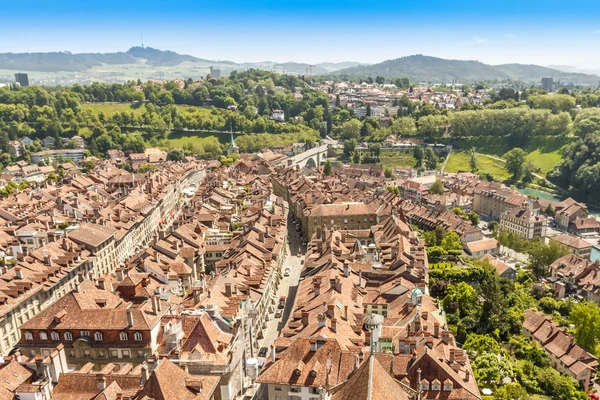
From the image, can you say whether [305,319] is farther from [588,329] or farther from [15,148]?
[15,148]

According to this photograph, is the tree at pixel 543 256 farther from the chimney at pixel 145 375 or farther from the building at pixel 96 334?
the chimney at pixel 145 375

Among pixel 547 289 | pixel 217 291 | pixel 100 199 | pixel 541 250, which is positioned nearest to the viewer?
pixel 217 291

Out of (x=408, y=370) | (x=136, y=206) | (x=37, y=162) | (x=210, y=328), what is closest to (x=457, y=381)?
(x=408, y=370)

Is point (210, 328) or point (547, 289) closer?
point (210, 328)

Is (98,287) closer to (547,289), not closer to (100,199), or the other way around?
(100,199)

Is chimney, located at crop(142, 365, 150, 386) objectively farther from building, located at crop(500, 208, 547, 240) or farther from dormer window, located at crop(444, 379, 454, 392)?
building, located at crop(500, 208, 547, 240)

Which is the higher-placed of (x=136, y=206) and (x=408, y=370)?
(x=408, y=370)

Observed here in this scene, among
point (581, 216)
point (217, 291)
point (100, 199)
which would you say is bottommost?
point (581, 216)

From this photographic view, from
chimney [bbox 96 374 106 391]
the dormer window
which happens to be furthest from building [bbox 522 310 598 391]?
chimney [bbox 96 374 106 391]
